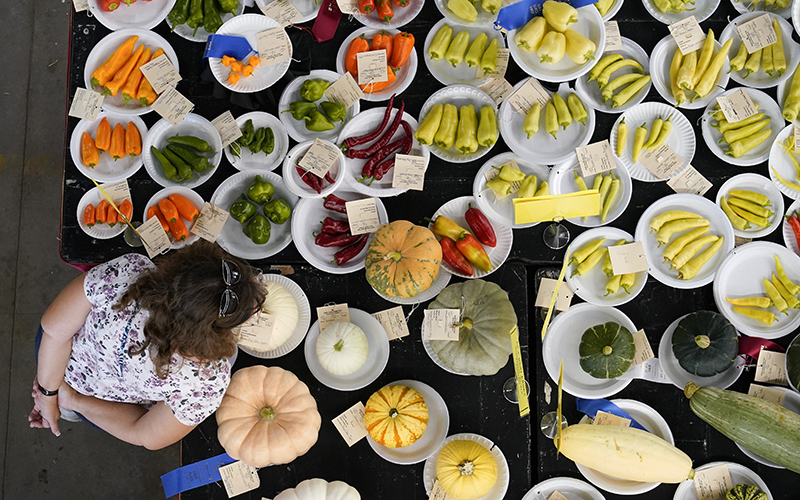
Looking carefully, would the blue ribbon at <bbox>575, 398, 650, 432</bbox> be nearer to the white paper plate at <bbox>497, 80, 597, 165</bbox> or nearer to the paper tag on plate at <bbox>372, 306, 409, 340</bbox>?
the paper tag on plate at <bbox>372, 306, 409, 340</bbox>

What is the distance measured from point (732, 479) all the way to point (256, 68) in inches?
125

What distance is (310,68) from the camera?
2926 millimetres

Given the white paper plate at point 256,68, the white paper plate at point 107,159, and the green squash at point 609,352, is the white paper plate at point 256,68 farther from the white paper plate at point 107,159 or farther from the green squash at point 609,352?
the green squash at point 609,352

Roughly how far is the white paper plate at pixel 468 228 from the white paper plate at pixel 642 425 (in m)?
0.88

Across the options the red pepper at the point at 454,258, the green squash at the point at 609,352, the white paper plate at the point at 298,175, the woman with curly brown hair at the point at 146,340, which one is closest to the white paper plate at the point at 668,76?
the green squash at the point at 609,352

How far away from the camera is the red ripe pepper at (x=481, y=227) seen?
2.71 meters

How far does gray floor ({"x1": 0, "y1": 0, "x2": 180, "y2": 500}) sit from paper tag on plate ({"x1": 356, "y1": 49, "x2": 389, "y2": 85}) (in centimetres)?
273

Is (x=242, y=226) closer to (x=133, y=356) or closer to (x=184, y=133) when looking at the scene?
(x=184, y=133)

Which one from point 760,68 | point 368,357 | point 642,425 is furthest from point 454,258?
point 760,68

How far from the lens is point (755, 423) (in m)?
2.41

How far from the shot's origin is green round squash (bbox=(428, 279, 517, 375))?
248cm

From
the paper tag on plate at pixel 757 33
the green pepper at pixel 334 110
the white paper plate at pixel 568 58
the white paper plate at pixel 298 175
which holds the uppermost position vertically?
the paper tag on plate at pixel 757 33

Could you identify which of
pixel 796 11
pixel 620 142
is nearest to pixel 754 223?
pixel 620 142

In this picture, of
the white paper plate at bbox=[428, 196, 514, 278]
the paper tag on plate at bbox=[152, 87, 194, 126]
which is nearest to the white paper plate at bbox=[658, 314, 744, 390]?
the white paper plate at bbox=[428, 196, 514, 278]
